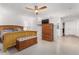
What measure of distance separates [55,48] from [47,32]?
33 cm

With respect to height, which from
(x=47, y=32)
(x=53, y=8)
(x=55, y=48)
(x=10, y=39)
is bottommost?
(x=55, y=48)

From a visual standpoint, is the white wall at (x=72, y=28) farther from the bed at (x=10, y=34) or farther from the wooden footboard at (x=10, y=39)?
the wooden footboard at (x=10, y=39)

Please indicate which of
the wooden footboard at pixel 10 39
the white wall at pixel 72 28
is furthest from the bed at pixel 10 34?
the white wall at pixel 72 28

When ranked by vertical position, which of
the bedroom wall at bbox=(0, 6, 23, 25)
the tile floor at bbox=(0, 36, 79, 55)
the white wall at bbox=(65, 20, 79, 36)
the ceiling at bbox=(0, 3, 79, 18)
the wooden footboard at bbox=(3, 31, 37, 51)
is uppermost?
the ceiling at bbox=(0, 3, 79, 18)

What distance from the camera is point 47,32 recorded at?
207 centimetres

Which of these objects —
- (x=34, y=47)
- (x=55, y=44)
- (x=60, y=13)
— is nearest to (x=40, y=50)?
(x=34, y=47)

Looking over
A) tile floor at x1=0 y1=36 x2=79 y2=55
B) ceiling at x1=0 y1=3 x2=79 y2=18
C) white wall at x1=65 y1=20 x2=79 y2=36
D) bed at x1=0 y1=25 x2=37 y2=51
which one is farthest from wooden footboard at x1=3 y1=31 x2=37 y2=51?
white wall at x1=65 y1=20 x2=79 y2=36

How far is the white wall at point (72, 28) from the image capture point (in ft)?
6.68

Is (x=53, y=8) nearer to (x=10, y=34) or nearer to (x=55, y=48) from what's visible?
(x=55, y=48)

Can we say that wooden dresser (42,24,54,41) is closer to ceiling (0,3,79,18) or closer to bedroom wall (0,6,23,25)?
ceiling (0,3,79,18)

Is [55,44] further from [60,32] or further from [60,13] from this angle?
[60,13]

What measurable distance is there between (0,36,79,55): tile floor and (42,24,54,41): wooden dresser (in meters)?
0.08

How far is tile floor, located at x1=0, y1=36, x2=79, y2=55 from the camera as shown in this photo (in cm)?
202

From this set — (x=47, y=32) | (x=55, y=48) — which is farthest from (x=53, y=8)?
(x=55, y=48)
